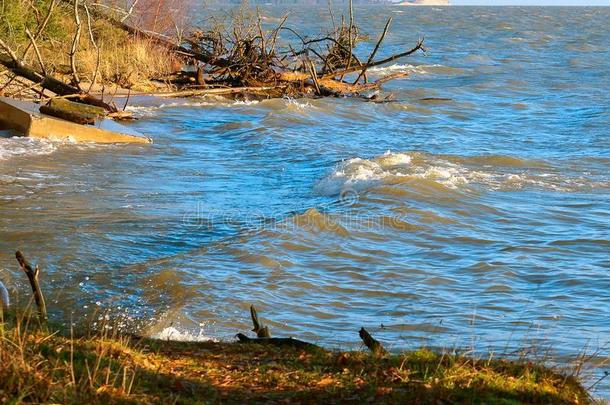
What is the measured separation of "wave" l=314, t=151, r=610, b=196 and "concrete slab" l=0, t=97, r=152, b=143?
4.35 m

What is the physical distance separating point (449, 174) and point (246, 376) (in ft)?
37.2

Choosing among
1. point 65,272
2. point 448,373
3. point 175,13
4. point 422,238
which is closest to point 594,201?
point 422,238

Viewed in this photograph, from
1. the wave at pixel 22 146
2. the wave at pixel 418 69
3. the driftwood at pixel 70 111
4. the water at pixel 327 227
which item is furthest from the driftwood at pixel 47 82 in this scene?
the wave at pixel 418 69

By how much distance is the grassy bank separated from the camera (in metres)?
4.46

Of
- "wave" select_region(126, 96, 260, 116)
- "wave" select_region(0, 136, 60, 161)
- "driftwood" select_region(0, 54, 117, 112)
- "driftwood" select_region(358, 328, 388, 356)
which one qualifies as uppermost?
"driftwood" select_region(0, 54, 117, 112)

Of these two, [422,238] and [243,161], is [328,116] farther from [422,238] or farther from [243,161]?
[422,238]

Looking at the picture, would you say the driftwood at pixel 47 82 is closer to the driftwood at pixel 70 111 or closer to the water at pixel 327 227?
the driftwood at pixel 70 111

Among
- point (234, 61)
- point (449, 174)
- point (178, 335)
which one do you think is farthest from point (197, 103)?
point (178, 335)

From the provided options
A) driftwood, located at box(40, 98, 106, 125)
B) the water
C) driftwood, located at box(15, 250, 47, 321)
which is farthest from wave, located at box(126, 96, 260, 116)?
driftwood, located at box(15, 250, 47, 321)

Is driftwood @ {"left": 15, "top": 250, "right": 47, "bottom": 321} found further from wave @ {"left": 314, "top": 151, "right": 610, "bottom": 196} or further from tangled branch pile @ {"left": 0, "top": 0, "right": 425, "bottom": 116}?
tangled branch pile @ {"left": 0, "top": 0, "right": 425, "bottom": 116}

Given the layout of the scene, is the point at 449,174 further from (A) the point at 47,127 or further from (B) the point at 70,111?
(A) the point at 47,127

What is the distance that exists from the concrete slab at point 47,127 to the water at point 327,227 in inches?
19.9

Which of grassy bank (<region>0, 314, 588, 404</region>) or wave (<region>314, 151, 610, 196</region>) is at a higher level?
grassy bank (<region>0, 314, 588, 404</region>)

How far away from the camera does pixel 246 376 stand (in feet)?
16.9
